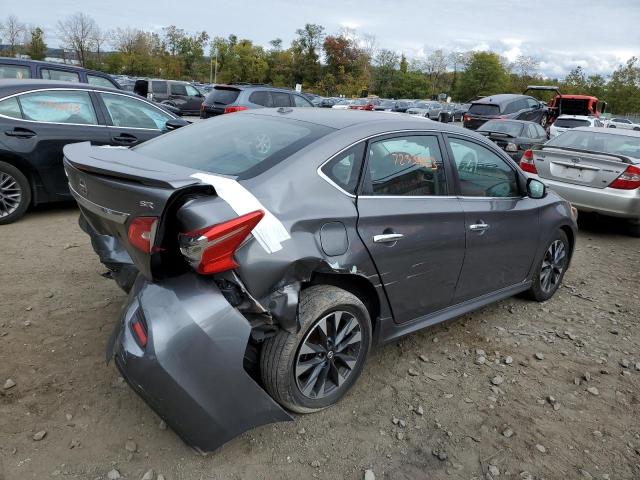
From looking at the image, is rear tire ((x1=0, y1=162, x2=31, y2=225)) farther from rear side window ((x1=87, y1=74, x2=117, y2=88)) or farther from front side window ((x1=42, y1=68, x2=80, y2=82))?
rear side window ((x1=87, y1=74, x2=117, y2=88))

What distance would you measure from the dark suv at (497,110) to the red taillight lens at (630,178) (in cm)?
1029

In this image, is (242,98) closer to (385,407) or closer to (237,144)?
(237,144)

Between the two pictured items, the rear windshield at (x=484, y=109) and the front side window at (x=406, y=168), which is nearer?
the front side window at (x=406, y=168)

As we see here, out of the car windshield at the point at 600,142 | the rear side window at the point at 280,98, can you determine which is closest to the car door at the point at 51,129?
the car windshield at the point at 600,142

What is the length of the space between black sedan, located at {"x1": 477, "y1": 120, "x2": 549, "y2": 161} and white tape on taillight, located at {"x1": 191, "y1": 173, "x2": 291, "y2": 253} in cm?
1007

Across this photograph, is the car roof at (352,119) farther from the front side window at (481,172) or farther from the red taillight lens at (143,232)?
the red taillight lens at (143,232)

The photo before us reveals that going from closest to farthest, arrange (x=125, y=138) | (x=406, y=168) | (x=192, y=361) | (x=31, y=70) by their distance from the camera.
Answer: (x=192, y=361) < (x=406, y=168) < (x=125, y=138) < (x=31, y=70)

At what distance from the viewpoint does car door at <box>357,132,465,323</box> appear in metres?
2.85

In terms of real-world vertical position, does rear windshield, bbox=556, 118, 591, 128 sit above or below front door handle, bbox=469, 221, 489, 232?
above

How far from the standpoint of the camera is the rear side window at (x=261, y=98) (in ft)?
44.8

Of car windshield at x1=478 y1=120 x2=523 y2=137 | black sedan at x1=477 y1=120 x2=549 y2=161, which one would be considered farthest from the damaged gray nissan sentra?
car windshield at x1=478 y1=120 x2=523 y2=137

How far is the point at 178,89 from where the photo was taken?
75.7ft

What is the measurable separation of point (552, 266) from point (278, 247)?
125 inches

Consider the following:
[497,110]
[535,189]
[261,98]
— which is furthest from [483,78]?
[535,189]
